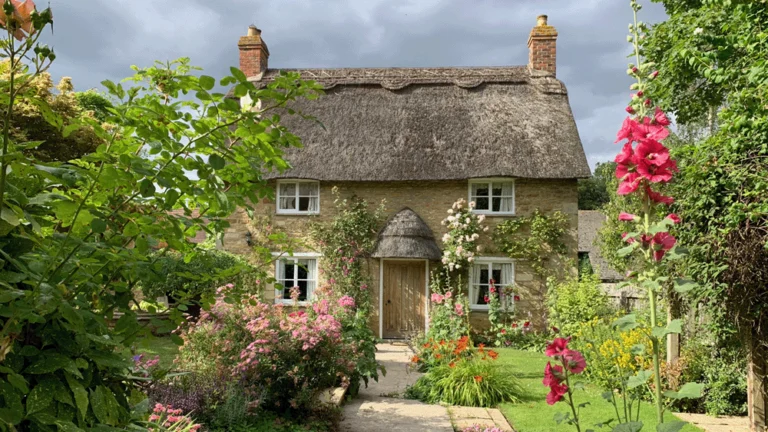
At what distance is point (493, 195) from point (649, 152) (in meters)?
11.5

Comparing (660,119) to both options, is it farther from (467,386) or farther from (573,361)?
(467,386)

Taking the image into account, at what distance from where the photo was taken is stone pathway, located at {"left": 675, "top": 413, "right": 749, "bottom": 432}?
584cm

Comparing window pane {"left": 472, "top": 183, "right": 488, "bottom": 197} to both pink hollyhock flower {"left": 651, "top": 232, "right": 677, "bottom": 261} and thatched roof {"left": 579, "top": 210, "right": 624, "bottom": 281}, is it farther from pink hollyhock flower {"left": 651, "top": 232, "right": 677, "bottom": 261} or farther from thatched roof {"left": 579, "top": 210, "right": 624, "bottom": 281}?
thatched roof {"left": 579, "top": 210, "right": 624, "bottom": 281}

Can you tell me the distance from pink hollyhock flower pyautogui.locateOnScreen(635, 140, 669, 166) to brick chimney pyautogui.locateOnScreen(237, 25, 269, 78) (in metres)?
14.8

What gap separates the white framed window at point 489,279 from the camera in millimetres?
12805

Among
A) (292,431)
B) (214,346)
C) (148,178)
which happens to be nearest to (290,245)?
(148,178)

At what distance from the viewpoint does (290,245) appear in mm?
2217

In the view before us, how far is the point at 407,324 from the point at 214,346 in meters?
8.18

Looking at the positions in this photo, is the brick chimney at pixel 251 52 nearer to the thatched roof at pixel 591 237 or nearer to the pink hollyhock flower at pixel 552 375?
the pink hollyhock flower at pixel 552 375

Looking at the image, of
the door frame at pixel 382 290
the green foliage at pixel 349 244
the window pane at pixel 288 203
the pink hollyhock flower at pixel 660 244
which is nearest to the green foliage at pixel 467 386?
the pink hollyhock flower at pixel 660 244

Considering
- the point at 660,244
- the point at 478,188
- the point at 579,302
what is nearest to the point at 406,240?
the point at 478,188

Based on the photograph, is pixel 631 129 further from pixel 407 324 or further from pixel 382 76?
pixel 382 76

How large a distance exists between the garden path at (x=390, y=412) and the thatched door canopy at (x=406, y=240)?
4.66 m

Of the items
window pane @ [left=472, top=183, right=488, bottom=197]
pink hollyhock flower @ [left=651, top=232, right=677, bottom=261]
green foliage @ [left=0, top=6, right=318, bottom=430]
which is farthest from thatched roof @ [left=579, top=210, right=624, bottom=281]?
green foliage @ [left=0, top=6, right=318, bottom=430]
